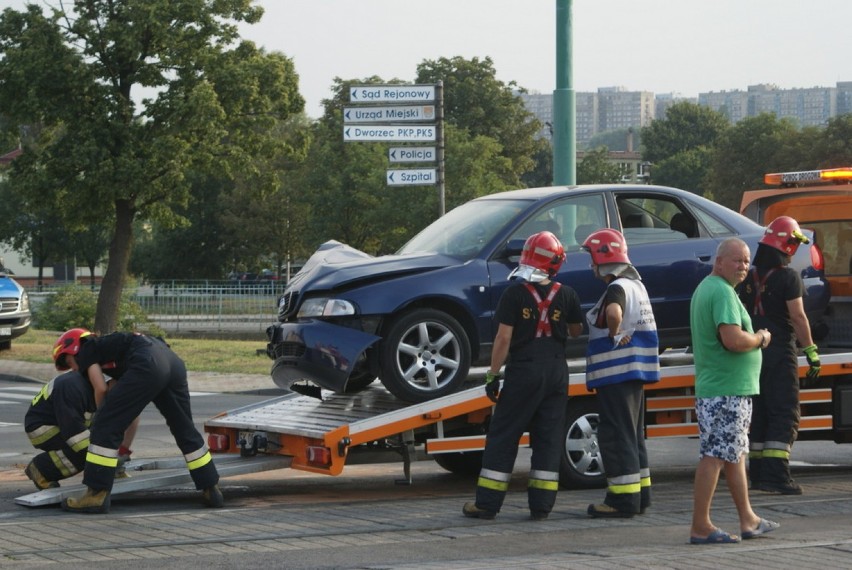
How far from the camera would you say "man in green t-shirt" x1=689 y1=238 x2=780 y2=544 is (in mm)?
7375

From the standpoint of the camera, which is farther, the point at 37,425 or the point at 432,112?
the point at 432,112

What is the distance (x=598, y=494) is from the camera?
977 centimetres

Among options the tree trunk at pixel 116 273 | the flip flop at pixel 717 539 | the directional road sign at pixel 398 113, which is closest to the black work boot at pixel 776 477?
the flip flop at pixel 717 539

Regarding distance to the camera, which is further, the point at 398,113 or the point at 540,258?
the point at 398,113

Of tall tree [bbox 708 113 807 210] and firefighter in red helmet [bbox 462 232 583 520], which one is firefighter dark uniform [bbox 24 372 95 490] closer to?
firefighter in red helmet [bbox 462 232 583 520]

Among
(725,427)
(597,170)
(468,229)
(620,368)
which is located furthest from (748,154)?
(725,427)

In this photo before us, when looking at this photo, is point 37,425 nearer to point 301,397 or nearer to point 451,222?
point 301,397

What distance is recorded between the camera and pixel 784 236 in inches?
376

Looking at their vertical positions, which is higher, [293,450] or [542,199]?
[542,199]

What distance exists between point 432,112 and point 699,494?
13899mm

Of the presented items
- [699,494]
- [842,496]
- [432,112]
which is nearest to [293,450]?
[699,494]

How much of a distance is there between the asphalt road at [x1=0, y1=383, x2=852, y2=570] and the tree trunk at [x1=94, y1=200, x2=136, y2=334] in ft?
59.2

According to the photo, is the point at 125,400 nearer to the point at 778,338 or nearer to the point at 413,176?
the point at 778,338

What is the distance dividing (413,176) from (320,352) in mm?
11410
